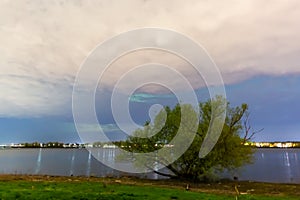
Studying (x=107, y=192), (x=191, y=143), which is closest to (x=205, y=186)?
(x=191, y=143)

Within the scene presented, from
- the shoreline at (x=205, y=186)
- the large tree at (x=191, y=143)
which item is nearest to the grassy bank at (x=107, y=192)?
the shoreline at (x=205, y=186)

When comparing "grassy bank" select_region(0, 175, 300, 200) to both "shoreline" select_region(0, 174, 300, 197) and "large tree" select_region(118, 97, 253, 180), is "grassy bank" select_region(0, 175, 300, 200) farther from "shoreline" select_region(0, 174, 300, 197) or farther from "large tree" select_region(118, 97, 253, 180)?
"large tree" select_region(118, 97, 253, 180)

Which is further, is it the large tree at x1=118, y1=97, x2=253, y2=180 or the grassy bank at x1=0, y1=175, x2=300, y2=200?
the large tree at x1=118, y1=97, x2=253, y2=180

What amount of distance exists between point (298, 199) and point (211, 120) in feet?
60.6

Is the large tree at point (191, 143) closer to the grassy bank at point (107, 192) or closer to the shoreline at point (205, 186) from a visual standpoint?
the shoreline at point (205, 186)

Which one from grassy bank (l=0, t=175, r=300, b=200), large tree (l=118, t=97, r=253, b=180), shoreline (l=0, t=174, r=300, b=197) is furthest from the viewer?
large tree (l=118, t=97, r=253, b=180)

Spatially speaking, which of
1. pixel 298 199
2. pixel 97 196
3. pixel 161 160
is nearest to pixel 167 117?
pixel 161 160

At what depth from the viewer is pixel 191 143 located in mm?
45688

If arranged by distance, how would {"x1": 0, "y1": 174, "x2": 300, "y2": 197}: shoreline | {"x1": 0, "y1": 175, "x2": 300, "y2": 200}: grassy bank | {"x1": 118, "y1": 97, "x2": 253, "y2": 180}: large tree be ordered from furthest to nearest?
{"x1": 118, "y1": 97, "x2": 253, "y2": 180}: large tree < {"x1": 0, "y1": 174, "x2": 300, "y2": 197}: shoreline < {"x1": 0, "y1": 175, "x2": 300, "y2": 200}: grassy bank

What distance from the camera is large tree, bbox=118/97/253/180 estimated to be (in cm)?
4538

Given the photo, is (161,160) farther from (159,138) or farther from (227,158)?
(227,158)

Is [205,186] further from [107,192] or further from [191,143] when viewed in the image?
[107,192]

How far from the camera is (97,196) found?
2219 centimetres

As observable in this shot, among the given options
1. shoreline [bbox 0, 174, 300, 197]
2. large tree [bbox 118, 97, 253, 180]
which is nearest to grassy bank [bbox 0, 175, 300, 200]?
shoreline [bbox 0, 174, 300, 197]
